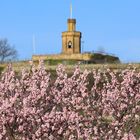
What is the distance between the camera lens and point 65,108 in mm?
9812

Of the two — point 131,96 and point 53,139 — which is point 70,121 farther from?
point 131,96

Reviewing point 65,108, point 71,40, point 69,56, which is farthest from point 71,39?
point 65,108

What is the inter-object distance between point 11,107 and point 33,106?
1.60ft

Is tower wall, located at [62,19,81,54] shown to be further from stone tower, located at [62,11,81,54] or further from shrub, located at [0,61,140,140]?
shrub, located at [0,61,140,140]

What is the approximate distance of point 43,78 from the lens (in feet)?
→ 36.0

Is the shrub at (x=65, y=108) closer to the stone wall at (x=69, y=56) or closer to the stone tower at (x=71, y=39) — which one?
the stone wall at (x=69, y=56)

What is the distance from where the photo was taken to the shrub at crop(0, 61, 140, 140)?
380 inches

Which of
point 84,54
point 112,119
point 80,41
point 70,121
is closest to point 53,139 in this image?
point 70,121

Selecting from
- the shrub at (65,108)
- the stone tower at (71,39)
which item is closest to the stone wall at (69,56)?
the stone tower at (71,39)

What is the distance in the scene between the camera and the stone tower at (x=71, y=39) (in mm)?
68188

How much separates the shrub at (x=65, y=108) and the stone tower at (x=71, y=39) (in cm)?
5519

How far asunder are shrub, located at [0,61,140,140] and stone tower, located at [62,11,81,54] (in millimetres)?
55189

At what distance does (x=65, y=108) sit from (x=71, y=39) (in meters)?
58.3

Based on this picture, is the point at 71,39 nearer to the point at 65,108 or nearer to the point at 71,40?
the point at 71,40
